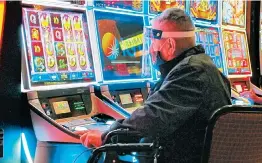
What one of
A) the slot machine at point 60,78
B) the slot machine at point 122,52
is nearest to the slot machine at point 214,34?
the slot machine at point 122,52

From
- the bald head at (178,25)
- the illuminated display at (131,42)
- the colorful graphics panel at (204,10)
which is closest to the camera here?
the bald head at (178,25)

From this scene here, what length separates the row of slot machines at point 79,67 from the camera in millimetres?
2863

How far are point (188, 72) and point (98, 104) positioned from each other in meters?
1.17

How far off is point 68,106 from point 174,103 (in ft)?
3.53

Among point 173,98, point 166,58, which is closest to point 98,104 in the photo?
point 166,58

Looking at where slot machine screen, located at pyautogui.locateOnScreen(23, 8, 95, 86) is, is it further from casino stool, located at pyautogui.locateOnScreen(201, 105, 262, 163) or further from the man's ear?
casino stool, located at pyautogui.locateOnScreen(201, 105, 262, 163)

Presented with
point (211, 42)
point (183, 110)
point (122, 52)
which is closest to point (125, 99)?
point (122, 52)

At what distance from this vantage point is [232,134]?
1886mm

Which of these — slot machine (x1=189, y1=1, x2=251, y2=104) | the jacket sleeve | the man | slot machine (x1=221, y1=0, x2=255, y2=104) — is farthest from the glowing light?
slot machine (x1=221, y1=0, x2=255, y2=104)

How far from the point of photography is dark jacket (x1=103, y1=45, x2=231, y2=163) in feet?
7.32

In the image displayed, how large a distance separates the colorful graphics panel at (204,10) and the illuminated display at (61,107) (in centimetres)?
213

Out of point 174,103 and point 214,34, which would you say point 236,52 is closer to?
point 214,34

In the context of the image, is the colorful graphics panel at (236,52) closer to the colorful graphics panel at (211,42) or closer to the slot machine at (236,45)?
the slot machine at (236,45)

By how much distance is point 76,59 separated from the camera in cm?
325
